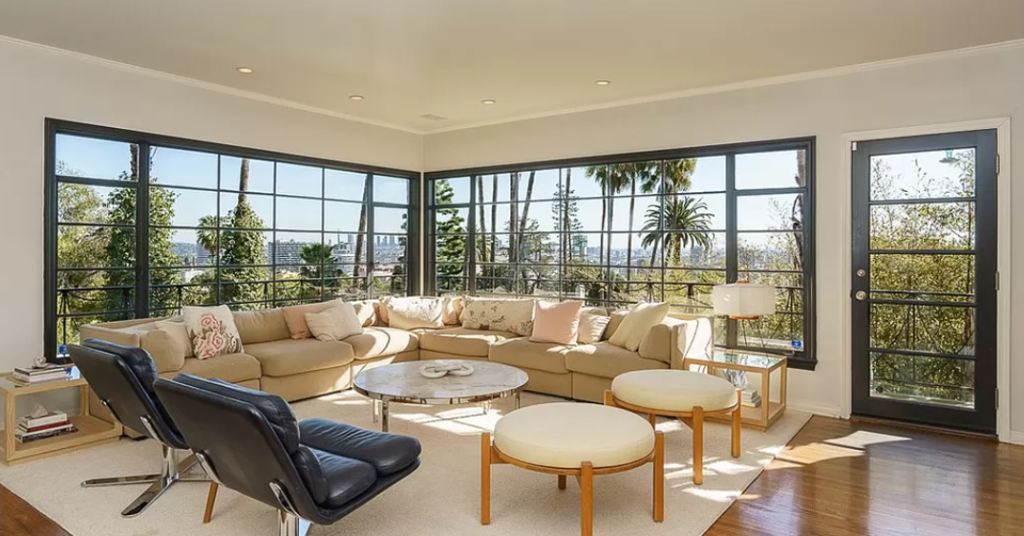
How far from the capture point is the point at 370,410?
16.0 feet

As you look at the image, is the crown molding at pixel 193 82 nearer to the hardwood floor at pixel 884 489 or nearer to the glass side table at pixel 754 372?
the glass side table at pixel 754 372

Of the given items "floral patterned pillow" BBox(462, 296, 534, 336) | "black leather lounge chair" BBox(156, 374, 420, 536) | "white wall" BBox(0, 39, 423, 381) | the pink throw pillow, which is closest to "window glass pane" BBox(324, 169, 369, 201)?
"white wall" BBox(0, 39, 423, 381)

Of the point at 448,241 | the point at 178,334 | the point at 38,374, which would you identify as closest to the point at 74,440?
the point at 38,374

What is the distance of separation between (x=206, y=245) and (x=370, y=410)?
2147 mm

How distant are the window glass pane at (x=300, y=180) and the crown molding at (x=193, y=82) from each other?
59 centimetres

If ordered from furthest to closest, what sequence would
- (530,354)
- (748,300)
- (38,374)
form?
(530,354) < (748,300) < (38,374)

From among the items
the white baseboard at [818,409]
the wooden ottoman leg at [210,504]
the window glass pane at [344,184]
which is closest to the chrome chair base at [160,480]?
the wooden ottoman leg at [210,504]

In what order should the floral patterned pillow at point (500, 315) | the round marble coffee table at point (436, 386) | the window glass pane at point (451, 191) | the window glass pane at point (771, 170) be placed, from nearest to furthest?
the round marble coffee table at point (436, 386)
the window glass pane at point (771, 170)
the floral patterned pillow at point (500, 315)
the window glass pane at point (451, 191)

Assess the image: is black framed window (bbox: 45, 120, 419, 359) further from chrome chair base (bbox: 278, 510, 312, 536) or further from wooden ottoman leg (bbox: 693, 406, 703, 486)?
wooden ottoman leg (bbox: 693, 406, 703, 486)

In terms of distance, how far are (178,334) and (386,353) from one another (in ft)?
6.01

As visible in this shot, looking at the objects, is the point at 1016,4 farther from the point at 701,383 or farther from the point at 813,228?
the point at 701,383

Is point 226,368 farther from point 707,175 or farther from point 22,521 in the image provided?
point 707,175

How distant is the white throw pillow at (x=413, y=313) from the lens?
20.8 feet

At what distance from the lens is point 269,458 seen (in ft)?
7.02
